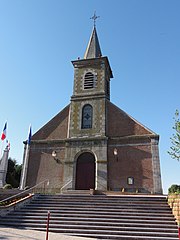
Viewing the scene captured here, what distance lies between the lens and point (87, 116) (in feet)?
61.7

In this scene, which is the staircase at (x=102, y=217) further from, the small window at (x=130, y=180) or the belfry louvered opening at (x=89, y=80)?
the belfry louvered opening at (x=89, y=80)

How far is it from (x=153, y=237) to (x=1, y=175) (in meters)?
13.0

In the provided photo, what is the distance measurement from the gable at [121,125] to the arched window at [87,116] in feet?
4.78

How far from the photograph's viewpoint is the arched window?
1845 centimetres

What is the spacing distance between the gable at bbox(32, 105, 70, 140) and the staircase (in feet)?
23.2

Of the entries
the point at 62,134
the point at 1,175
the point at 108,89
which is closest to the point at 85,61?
the point at 108,89

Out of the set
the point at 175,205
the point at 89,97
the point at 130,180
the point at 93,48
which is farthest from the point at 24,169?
the point at 93,48

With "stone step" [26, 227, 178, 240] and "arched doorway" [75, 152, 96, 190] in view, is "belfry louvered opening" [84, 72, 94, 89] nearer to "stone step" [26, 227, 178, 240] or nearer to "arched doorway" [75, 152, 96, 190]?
"arched doorway" [75, 152, 96, 190]

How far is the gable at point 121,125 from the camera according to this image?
16.9 metres

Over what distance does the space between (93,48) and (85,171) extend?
12.3m

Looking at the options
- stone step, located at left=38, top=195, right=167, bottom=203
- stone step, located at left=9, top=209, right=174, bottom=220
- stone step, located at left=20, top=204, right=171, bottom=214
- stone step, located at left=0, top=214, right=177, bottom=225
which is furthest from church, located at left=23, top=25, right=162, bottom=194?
stone step, located at left=0, top=214, right=177, bottom=225

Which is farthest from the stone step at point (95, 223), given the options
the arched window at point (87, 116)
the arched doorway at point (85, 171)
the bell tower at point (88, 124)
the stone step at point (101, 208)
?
the arched window at point (87, 116)

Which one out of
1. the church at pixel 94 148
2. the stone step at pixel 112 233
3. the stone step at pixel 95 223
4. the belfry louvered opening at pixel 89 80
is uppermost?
the belfry louvered opening at pixel 89 80

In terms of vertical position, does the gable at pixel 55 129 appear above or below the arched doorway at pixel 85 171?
above
